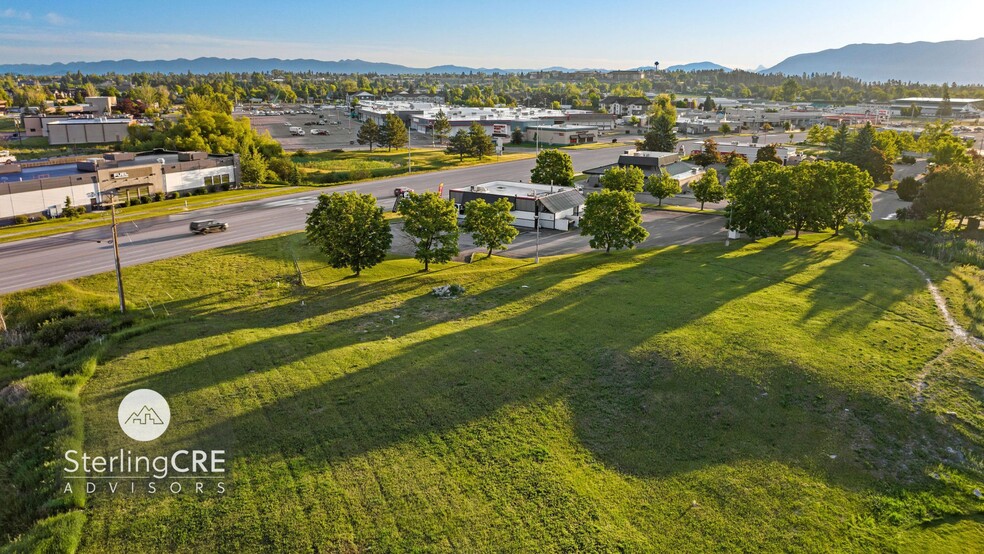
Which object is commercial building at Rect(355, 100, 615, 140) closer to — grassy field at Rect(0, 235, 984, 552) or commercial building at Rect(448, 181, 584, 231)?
commercial building at Rect(448, 181, 584, 231)

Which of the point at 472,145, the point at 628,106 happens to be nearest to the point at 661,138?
the point at 472,145

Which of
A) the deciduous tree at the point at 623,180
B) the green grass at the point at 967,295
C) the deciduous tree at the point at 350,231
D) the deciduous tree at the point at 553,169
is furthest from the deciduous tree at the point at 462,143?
the green grass at the point at 967,295

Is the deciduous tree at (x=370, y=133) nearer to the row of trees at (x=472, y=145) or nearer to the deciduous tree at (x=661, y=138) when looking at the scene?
the row of trees at (x=472, y=145)

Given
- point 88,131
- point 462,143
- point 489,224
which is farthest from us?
point 88,131

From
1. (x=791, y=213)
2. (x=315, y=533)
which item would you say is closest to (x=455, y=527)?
(x=315, y=533)

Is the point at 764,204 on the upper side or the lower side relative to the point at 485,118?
lower

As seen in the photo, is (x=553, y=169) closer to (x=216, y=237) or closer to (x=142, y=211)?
(x=216, y=237)

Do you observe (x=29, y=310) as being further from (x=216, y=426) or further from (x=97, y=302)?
(x=216, y=426)
